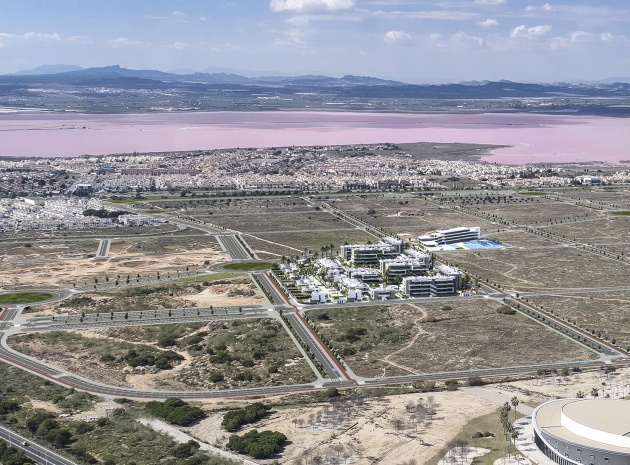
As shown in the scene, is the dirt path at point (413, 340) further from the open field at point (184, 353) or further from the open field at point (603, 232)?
the open field at point (603, 232)

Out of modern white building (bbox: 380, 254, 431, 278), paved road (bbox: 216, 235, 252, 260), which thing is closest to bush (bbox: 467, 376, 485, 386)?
modern white building (bbox: 380, 254, 431, 278)

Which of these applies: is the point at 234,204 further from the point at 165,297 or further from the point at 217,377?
the point at 217,377

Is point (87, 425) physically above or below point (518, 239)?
above

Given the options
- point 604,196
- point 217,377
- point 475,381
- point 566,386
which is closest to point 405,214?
point 604,196

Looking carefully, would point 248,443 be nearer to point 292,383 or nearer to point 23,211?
point 292,383

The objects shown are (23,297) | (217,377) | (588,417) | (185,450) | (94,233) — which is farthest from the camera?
(94,233)

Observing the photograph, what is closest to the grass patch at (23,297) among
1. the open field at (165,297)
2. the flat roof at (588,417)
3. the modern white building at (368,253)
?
the open field at (165,297)

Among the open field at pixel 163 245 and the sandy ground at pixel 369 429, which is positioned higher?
the sandy ground at pixel 369 429

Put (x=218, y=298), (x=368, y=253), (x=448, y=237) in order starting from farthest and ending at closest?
(x=448, y=237) < (x=368, y=253) < (x=218, y=298)

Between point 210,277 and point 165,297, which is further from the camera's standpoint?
point 210,277
